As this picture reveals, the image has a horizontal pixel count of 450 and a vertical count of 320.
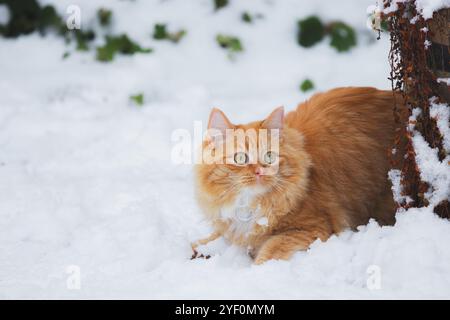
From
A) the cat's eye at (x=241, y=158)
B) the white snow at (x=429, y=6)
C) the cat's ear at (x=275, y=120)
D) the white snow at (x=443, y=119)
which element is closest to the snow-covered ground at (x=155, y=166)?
the white snow at (x=443, y=119)

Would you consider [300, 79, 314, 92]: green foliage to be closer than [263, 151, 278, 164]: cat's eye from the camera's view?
No

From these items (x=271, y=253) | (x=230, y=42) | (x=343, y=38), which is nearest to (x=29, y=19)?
(x=230, y=42)

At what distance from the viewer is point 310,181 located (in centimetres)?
236

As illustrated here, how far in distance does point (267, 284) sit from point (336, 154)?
788mm

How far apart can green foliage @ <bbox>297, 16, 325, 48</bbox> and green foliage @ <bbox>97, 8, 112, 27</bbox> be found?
60.6 inches

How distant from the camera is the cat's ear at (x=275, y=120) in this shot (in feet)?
7.40

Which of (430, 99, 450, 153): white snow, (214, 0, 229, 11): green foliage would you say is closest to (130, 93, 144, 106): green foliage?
(214, 0, 229, 11): green foliage

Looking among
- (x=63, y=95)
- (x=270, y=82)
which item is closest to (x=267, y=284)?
(x=270, y=82)

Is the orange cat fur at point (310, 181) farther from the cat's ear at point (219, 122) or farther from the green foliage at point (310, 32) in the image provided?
the green foliage at point (310, 32)

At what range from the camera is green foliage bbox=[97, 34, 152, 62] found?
464cm

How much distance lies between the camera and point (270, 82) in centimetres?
436

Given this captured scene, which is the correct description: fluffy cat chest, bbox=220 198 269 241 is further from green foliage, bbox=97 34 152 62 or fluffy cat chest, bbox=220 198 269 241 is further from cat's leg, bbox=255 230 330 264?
green foliage, bbox=97 34 152 62
